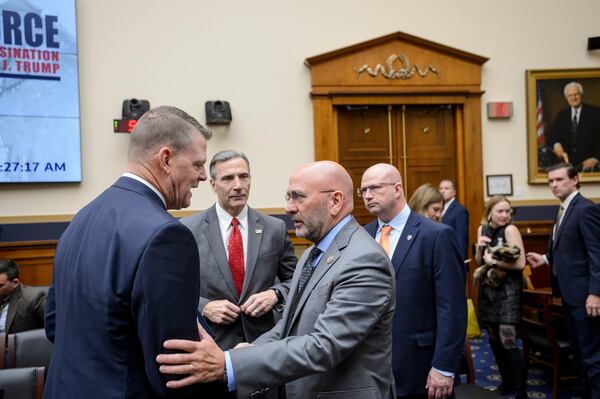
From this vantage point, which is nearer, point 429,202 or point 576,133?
point 429,202

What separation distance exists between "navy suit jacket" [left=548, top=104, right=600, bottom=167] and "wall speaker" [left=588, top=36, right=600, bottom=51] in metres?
0.79

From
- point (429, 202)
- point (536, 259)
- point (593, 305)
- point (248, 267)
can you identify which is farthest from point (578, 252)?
point (248, 267)

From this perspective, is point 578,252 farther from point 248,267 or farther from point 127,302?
point 127,302

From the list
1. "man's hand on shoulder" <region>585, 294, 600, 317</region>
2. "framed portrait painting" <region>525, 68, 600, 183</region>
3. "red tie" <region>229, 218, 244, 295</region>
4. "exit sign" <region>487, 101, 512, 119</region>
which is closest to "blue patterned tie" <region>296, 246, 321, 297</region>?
"red tie" <region>229, 218, 244, 295</region>

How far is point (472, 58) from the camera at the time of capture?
23.7 feet

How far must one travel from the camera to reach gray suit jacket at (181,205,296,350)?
8.46ft

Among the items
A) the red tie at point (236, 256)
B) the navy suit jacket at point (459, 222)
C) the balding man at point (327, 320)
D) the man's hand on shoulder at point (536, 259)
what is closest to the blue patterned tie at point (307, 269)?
the balding man at point (327, 320)

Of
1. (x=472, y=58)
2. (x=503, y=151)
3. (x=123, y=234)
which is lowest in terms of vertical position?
(x=123, y=234)

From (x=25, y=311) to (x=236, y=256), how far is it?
204cm

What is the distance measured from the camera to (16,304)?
12.8ft

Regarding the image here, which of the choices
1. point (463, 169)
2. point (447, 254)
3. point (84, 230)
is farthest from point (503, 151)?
point (84, 230)

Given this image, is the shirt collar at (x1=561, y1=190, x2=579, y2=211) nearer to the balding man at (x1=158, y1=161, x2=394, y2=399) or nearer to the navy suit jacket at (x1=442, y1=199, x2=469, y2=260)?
the navy suit jacket at (x1=442, y1=199, x2=469, y2=260)

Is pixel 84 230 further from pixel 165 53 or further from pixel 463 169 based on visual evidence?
pixel 463 169

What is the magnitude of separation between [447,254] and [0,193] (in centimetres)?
526
